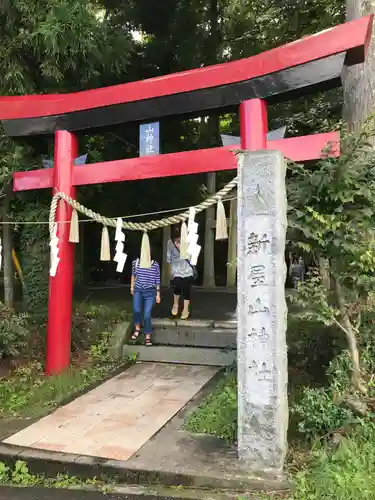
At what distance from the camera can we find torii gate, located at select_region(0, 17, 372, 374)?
204 inches

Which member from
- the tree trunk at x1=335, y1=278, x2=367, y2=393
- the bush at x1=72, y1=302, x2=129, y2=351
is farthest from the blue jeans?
the tree trunk at x1=335, y1=278, x2=367, y2=393

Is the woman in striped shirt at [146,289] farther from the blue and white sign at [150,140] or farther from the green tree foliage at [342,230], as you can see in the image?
the green tree foliage at [342,230]

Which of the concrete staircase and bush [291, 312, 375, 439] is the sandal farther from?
bush [291, 312, 375, 439]

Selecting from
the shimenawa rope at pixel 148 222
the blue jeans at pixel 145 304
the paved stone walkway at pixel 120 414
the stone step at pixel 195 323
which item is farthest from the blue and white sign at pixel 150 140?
the paved stone walkway at pixel 120 414

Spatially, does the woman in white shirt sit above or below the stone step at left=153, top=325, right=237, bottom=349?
above

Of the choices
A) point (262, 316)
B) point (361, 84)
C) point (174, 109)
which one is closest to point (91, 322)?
point (174, 109)

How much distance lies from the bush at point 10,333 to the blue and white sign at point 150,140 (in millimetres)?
2923

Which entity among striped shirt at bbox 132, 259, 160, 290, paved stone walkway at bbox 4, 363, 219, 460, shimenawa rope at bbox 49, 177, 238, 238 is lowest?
paved stone walkway at bbox 4, 363, 219, 460

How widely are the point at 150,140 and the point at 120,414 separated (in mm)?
3481

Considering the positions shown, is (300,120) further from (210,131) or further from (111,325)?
(111,325)

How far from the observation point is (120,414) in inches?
204

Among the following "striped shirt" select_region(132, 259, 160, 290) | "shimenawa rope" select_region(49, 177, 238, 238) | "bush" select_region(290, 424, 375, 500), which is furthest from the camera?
"striped shirt" select_region(132, 259, 160, 290)

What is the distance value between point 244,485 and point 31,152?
6.33 metres

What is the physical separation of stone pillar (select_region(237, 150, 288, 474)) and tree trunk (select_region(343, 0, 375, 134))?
7.87 feet
